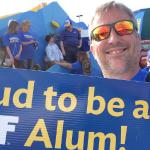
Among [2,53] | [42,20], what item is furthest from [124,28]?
[42,20]

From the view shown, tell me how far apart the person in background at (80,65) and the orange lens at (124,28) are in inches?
238

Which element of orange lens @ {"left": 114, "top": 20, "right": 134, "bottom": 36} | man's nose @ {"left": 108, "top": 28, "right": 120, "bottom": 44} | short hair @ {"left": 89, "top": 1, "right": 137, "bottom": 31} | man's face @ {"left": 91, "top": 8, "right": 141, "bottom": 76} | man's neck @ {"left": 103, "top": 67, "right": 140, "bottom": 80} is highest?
short hair @ {"left": 89, "top": 1, "right": 137, "bottom": 31}

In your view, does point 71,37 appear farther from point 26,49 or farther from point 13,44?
point 13,44

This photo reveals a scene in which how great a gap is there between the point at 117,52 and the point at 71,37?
7.03 m

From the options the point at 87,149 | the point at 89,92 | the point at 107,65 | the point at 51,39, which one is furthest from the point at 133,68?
the point at 51,39

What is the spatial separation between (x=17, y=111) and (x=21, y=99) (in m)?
0.06

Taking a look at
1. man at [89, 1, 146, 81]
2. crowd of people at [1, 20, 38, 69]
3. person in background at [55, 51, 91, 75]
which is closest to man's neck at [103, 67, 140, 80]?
man at [89, 1, 146, 81]

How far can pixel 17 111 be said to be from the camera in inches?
87.3

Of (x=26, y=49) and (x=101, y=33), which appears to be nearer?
(x=101, y=33)

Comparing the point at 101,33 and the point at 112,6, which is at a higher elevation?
the point at 112,6

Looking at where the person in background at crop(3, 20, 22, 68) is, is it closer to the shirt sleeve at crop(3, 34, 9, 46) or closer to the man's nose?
the shirt sleeve at crop(3, 34, 9, 46)

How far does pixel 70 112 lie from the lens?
7.32 ft

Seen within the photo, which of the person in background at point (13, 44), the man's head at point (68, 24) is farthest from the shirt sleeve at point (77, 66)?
the person in background at point (13, 44)

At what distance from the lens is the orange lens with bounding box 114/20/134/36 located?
2.42 meters
